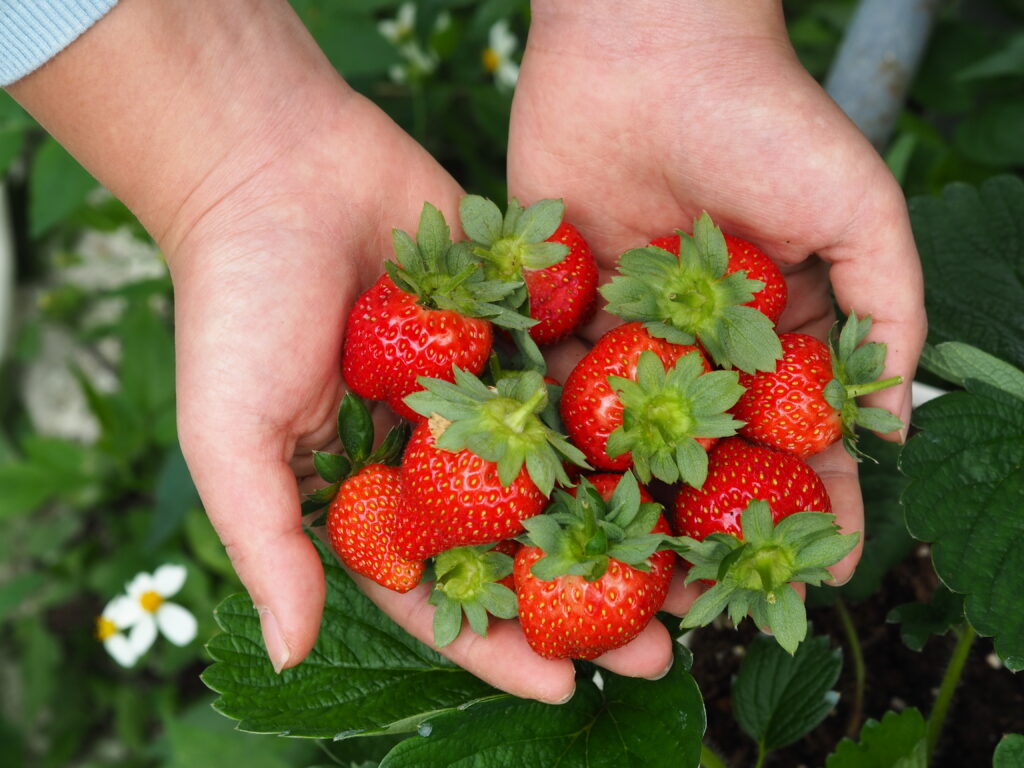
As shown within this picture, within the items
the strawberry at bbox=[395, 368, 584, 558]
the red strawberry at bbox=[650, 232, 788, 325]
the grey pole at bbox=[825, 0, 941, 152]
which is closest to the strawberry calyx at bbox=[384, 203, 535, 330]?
the strawberry at bbox=[395, 368, 584, 558]

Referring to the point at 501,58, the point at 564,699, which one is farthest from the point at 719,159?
the point at 501,58

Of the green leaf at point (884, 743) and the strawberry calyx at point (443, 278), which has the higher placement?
the strawberry calyx at point (443, 278)

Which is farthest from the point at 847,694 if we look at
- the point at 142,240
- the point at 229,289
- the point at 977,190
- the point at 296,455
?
the point at 142,240

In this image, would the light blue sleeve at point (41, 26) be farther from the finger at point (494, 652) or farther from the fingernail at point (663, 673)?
the fingernail at point (663, 673)

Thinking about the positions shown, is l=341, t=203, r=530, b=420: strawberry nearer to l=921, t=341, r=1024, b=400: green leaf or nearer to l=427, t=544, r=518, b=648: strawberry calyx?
l=427, t=544, r=518, b=648: strawberry calyx

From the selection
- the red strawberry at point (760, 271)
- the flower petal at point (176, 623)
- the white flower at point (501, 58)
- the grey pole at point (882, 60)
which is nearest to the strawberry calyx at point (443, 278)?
the red strawberry at point (760, 271)

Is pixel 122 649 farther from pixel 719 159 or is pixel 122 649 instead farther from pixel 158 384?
pixel 719 159
